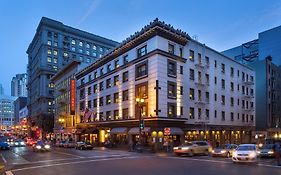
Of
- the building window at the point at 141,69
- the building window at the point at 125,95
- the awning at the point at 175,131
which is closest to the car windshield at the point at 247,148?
the awning at the point at 175,131

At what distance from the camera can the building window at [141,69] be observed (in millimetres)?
43494

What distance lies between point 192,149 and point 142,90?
14.5 metres

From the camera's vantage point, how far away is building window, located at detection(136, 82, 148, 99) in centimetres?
4288

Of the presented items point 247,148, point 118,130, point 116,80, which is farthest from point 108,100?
point 247,148

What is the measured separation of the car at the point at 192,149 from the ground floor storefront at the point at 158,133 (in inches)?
188

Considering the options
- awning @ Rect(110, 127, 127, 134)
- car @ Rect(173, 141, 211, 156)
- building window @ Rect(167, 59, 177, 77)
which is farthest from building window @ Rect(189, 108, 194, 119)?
car @ Rect(173, 141, 211, 156)

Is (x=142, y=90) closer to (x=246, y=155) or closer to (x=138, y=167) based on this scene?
(x=246, y=155)

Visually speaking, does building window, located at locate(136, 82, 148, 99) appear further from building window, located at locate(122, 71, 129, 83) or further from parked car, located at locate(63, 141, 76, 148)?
parked car, located at locate(63, 141, 76, 148)

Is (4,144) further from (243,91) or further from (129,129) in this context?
(243,91)

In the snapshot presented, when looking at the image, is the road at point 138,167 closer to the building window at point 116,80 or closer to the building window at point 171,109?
the building window at point 171,109

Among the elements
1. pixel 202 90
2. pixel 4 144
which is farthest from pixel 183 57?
pixel 4 144

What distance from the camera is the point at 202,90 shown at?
162ft

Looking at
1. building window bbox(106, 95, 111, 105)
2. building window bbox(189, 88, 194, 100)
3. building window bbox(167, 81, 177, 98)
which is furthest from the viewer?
building window bbox(106, 95, 111, 105)

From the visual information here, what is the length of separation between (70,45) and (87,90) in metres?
59.5
